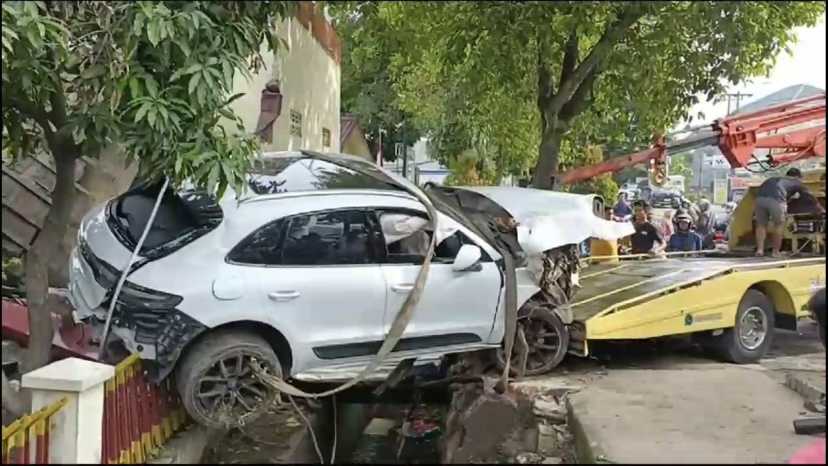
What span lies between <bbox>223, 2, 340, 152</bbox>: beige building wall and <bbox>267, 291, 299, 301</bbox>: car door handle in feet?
12.4

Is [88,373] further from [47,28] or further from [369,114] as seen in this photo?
[369,114]

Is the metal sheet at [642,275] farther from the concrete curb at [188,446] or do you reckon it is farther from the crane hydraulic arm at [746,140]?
the concrete curb at [188,446]

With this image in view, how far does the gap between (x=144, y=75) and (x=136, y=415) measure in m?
2.10

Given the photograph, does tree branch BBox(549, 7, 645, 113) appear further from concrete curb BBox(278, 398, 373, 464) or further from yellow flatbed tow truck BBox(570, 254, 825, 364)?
concrete curb BBox(278, 398, 373, 464)

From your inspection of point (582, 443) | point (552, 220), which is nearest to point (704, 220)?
point (552, 220)

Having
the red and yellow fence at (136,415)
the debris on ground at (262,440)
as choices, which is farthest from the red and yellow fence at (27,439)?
the debris on ground at (262,440)

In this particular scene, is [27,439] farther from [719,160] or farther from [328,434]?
[719,160]

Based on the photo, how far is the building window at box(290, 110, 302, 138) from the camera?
12.2 metres

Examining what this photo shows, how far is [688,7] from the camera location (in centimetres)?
696

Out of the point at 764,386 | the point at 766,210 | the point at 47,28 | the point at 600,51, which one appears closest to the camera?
the point at 47,28

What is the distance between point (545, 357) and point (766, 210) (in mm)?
4426

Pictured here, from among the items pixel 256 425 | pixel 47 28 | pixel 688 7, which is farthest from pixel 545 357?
pixel 47 28

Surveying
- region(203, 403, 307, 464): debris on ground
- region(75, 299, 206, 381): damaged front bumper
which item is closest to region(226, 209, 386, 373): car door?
region(75, 299, 206, 381): damaged front bumper

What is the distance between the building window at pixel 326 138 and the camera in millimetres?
14727
